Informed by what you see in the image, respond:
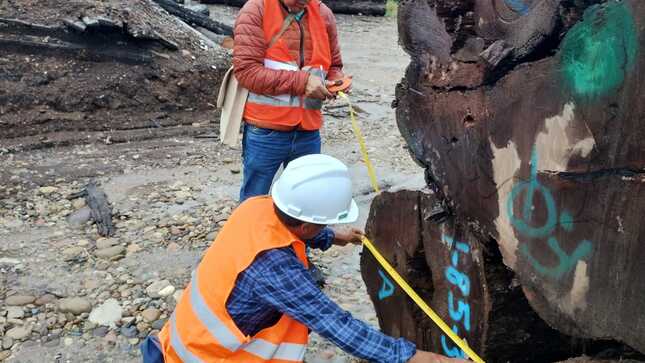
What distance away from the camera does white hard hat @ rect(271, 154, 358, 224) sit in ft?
7.50

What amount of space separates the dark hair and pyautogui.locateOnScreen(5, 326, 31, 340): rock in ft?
6.09

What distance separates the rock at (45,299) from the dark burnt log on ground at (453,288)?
190cm

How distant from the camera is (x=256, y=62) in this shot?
353cm

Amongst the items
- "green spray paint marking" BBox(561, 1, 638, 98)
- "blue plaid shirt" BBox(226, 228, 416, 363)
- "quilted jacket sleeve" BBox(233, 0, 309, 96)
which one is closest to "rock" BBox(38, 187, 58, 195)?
"quilted jacket sleeve" BBox(233, 0, 309, 96)

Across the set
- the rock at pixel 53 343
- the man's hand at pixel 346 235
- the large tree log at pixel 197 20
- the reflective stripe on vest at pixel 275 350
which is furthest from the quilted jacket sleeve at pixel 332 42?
the large tree log at pixel 197 20

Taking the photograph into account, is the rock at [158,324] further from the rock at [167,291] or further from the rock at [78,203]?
the rock at [78,203]

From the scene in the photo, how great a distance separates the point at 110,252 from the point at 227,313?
226cm

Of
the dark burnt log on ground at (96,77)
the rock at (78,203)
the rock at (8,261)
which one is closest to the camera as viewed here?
the rock at (8,261)

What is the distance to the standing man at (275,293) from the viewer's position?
2229 millimetres

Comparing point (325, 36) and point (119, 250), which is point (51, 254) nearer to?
point (119, 250)

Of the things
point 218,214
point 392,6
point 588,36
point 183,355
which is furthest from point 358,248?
point 392,6

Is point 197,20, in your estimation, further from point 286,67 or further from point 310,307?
point 310,307

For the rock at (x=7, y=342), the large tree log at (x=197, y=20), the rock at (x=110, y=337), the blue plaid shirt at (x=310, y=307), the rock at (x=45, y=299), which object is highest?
the blue plaid shirt at (x=310, y=307)

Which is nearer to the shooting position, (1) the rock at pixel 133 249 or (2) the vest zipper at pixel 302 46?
(2) the vest zipper at pixel 302 46
